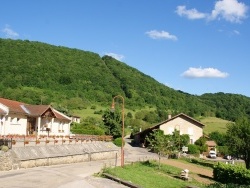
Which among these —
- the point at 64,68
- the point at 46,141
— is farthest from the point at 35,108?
the point at 64,68

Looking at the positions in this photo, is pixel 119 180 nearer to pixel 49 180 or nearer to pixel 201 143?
pixel 49 180

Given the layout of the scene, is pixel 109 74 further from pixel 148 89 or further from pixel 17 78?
pixel 17 78

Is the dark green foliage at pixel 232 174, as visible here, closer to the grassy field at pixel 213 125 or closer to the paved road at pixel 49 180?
the paved road at pixel 49 180

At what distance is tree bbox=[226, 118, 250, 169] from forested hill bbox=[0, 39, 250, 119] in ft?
183

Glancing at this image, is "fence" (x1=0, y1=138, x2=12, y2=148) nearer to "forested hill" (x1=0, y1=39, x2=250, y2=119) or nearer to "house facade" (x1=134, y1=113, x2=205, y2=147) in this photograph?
"house facade" (x1=134, y1=113, x2=205, y2=147)

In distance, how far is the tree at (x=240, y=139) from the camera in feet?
152

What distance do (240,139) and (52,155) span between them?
76.3 feet

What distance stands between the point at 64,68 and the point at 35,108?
76.2 meters

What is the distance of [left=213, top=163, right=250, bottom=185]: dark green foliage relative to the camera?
104 ft

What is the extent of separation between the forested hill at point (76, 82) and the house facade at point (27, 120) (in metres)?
43.0

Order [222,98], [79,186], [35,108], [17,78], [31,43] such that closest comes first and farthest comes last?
[79,186] < [35,108] < [17,78] < [31,43] < [222,98]

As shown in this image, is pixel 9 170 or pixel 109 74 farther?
pixel 109 74

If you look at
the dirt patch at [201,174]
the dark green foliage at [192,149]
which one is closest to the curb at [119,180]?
the dirt patch at [201,174]

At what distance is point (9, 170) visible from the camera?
30547 mm
